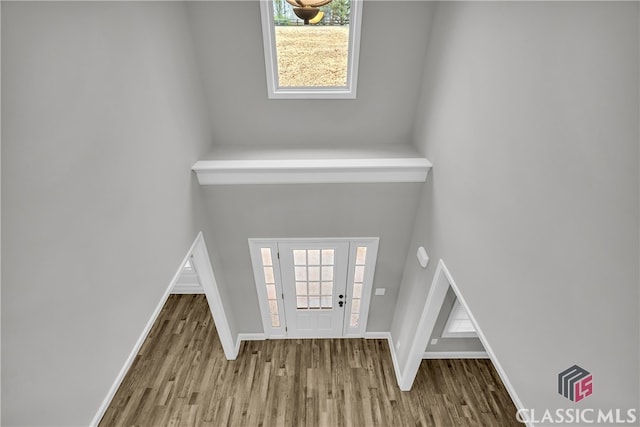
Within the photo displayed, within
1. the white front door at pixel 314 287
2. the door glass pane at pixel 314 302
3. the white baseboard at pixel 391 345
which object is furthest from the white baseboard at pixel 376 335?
the door glass pane at pixel 314 302

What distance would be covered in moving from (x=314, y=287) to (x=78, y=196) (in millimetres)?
3059

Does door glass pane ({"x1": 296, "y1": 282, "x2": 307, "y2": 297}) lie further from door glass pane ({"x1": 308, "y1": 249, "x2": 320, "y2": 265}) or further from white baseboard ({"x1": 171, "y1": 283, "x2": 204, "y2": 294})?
white baseboard ({"x1": 171, "y1": 283, "x2": 204, "y2": 294})

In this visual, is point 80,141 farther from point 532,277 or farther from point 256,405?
point 256,405

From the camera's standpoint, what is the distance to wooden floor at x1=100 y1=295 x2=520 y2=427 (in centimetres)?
366

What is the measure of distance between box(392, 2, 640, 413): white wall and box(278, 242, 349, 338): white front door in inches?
67.1

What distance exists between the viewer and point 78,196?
58.6 inches

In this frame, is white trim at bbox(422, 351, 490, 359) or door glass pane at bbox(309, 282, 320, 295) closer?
door glass pane at bbox(309, 282, 320, 295)

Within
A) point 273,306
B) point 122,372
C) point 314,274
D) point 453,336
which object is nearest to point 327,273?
point 314,274

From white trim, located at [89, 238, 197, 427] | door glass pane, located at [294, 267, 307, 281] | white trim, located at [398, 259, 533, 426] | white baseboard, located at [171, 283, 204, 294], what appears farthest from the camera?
white baseboard, located at [171, 283, 204, 294]

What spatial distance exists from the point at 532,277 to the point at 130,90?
2.37 m

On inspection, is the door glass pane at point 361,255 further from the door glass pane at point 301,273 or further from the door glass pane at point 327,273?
the door glass pane at point 301,273

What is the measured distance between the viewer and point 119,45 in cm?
174

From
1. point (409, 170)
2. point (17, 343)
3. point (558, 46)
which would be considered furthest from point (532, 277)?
point (17, 343)

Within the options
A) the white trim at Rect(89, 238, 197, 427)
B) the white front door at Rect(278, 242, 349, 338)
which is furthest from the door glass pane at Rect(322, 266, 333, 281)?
the white trim at Rect(89, 238, 197, 427)
